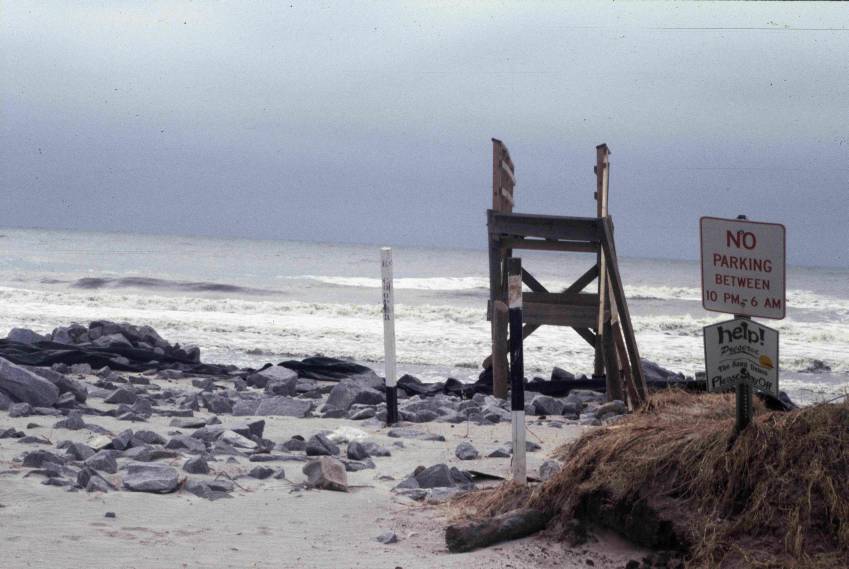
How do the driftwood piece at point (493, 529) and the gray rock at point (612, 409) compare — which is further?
the gray rock at point (612, 409)

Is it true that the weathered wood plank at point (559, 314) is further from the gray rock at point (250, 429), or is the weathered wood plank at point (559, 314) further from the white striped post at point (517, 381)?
the white striped post at point (517, 381)

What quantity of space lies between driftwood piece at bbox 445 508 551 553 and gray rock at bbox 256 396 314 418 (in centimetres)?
503

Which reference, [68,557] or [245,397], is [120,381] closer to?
[245,397]

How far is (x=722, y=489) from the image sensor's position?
15.6 ft

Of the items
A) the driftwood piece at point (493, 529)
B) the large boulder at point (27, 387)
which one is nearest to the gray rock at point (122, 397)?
the large boulder at point (27, 387)

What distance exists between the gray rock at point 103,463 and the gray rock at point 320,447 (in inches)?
65.3

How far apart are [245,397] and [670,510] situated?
7.28m

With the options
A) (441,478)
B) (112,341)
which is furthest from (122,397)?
(112,341)

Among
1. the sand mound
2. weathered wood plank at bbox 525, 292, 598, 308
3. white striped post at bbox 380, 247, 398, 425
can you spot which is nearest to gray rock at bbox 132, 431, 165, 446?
white striped post at bbox 380, 247, 398, 425

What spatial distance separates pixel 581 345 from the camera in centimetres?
1981

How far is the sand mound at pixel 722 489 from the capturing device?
4.45m

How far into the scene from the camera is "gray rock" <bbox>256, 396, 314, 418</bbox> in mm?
10047

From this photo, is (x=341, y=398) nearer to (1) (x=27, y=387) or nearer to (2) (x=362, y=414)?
(2) (x=362, y=414)

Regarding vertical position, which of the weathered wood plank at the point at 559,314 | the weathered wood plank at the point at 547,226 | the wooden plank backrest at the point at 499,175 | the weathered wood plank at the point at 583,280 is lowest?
the weathered wood plank at the point at 559,314
